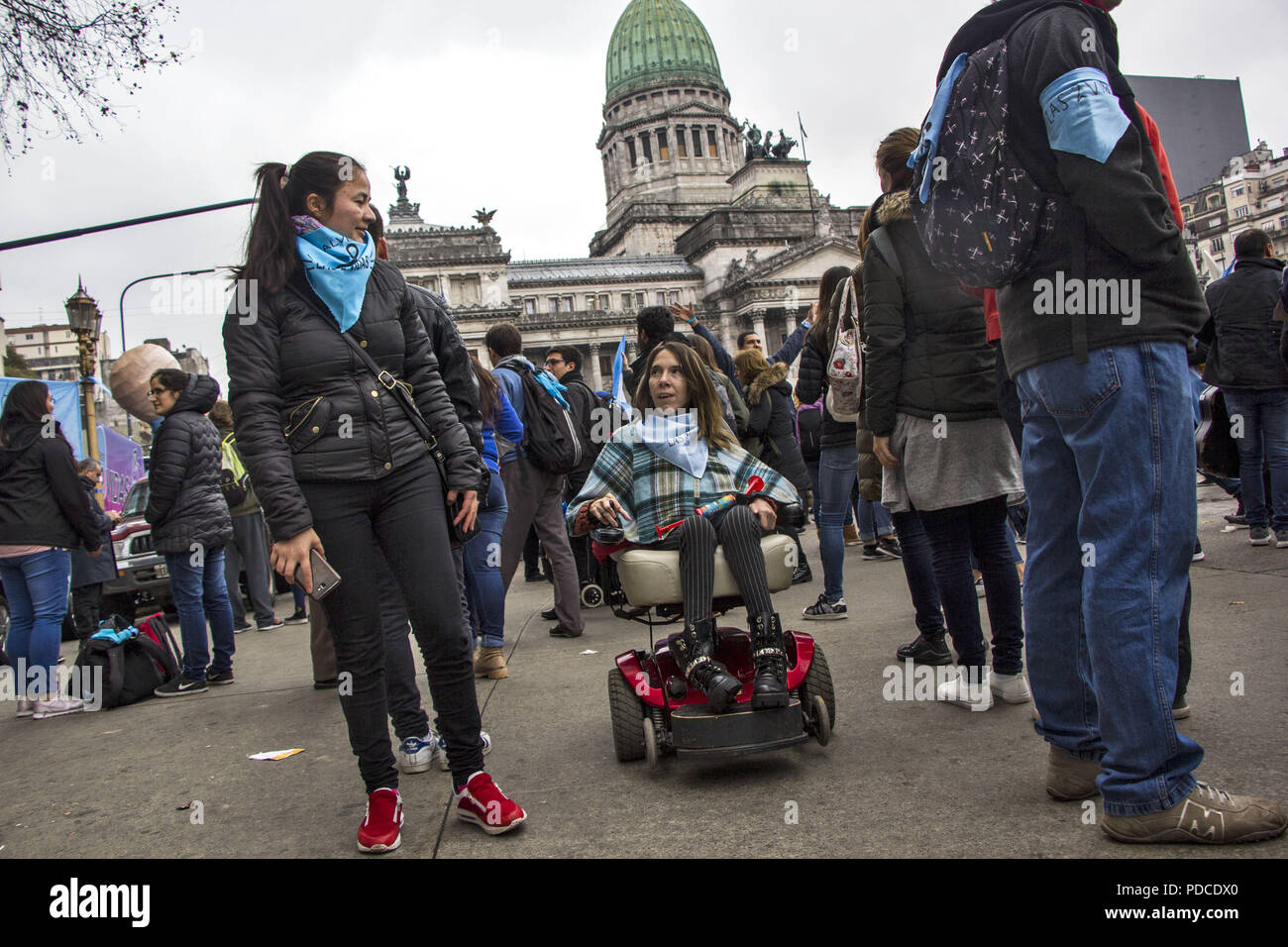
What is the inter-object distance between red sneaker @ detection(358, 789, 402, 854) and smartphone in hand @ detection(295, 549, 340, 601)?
2.27 ft

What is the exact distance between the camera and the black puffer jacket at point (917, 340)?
407 cm

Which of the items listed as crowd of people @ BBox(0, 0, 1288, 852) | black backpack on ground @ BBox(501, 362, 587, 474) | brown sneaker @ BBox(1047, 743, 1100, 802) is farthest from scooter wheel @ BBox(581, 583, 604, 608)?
brown sneaker @ BBox(1047, 743, 1100, 802)

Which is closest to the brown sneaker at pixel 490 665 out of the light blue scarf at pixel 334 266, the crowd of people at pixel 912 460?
the crowd of people at pixel 912 460

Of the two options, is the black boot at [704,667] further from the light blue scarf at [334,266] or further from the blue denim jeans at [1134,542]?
the light blue scarf at [334,266]

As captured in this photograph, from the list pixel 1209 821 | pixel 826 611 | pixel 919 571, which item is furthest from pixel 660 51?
pixel 1209 821

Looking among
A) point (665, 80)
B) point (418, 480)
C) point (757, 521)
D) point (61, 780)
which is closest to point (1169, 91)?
point (757, 521)

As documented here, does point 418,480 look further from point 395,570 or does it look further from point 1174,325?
point 1174,325

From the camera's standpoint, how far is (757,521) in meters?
3.65

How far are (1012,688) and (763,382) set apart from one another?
4.64 metres

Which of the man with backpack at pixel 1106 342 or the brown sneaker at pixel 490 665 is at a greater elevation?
the man with backpack at pixel 1106 342

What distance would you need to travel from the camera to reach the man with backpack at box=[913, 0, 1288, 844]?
2430mm

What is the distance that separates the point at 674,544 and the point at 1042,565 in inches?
51.3

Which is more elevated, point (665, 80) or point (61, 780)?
point (665, 80)

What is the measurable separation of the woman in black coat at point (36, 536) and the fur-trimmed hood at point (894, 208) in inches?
201
